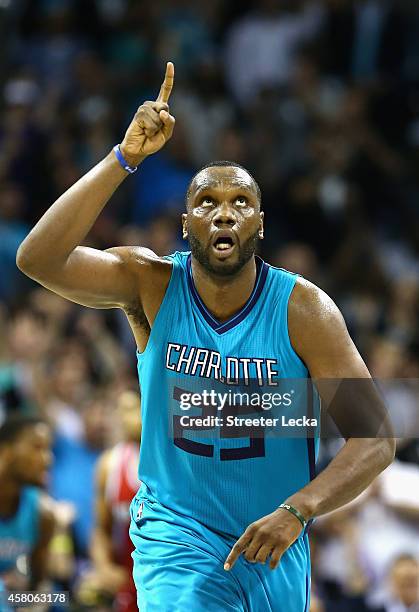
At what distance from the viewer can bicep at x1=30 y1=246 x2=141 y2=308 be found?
183 inches

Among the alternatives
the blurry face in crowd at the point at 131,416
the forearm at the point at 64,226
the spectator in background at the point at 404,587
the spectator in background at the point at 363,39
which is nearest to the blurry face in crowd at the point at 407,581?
the spectator in background at the point at 404,587

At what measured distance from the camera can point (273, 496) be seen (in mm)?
4672

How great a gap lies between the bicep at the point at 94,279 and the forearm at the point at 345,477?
3.54ft

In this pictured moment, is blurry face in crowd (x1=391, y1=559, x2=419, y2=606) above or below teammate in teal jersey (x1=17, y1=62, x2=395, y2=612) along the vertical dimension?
below

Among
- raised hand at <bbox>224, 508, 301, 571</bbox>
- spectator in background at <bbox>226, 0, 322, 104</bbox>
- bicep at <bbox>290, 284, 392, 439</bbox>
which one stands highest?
spectator in background at <bbox>226, 0, 322, 104</bbox>

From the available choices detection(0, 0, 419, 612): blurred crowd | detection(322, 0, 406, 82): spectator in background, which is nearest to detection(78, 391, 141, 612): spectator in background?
detection(0, 0, 419, 612): blurred crowd

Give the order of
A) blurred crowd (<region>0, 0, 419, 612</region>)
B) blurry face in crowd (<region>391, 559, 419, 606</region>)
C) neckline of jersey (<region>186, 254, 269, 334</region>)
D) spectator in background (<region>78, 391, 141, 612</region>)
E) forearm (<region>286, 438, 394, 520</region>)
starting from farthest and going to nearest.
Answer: blurred crowd (<region>0, 0, 419, 612</region>) → spectator in background (<region>78, 391, 141, 612</region>) → blurry face in crowd (<region>391, 559, 419, 606</region>) → neckline of jersey (<region>186, 254, 269, 334</region>) → forearm (<region>286, 438, 394, 520</region>)

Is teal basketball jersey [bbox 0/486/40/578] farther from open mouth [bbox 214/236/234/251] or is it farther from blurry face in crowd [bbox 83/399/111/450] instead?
open mouth [bbox 214/236/234/251]

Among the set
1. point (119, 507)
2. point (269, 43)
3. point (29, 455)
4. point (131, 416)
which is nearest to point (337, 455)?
point (29, 455)

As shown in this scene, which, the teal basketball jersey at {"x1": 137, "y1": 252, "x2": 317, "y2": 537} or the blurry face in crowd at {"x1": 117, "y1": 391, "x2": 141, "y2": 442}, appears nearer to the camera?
the teal basketball jersey at {"x1": 137, "y1": 252, "x2": 317, "y2": 537}

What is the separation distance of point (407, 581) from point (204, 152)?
19.1ft

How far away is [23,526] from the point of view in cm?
762

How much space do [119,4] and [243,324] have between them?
9.26m

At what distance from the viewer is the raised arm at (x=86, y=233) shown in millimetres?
4602
